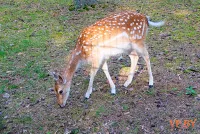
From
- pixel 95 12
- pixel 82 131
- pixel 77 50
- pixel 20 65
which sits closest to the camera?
pixel 82 131

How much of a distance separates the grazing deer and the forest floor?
26 cm

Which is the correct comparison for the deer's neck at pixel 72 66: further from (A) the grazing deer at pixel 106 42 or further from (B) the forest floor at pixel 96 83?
(B) the forest floor at pixel 96 83

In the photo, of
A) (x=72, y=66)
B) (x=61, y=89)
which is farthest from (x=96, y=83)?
(x=61, y=89)

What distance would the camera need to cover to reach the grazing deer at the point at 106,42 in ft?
14.6

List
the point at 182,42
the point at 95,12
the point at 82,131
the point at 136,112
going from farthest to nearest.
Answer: the point at 95,12
the point at 182,42
the point at 136,112
the point at 82,131

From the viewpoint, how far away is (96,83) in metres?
5.01

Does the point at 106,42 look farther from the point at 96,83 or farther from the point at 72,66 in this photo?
the point at 96,83

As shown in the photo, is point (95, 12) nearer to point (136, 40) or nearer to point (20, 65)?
point (20, 65)

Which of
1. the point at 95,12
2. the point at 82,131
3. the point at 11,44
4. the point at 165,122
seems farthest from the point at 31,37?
the point at 165,122

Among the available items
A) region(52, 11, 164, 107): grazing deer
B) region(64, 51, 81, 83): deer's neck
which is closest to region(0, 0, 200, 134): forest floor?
region(52, 11, 164, 107): grazing deer

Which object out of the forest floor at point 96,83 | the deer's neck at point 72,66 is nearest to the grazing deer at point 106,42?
the deer's neck at point 72,66

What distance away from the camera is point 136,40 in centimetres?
462

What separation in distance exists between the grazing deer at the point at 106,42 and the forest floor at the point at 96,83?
26 cm

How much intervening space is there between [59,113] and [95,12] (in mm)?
4466
